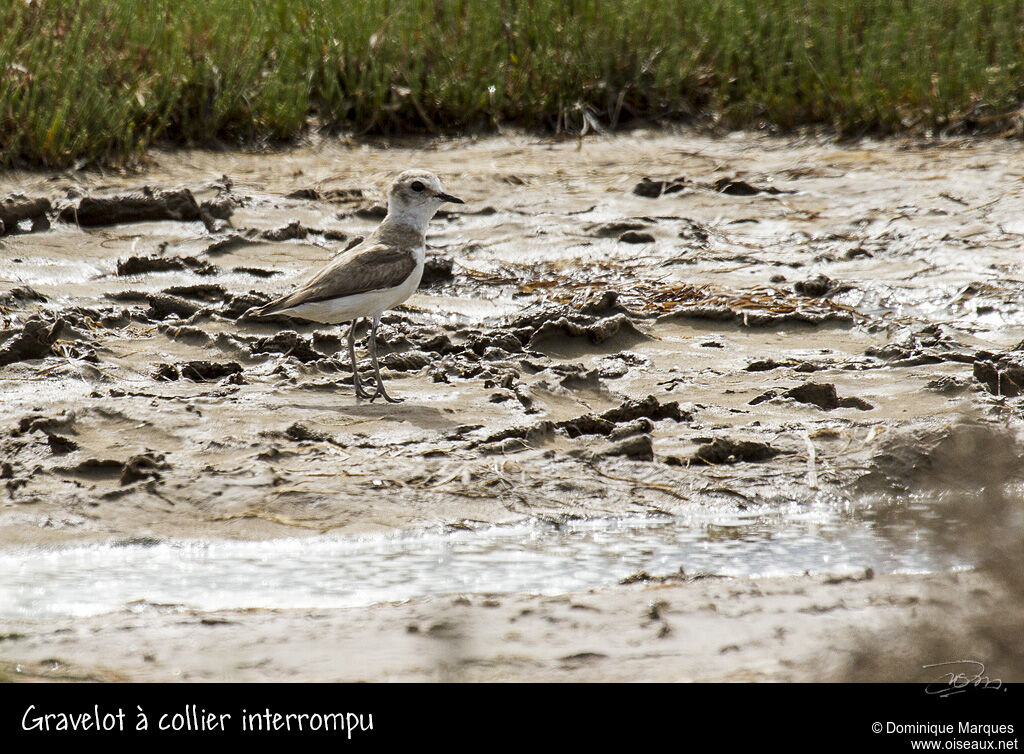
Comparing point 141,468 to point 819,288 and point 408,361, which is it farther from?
point 819,288

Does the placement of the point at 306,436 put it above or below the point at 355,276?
below

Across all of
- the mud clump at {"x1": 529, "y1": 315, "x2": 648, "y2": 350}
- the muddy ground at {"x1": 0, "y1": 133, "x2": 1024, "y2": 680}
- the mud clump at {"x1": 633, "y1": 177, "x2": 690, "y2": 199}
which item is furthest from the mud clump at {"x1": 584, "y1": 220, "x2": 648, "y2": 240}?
the mud clump at {"x1": 529, "y1": 315, "x2": 648, "y2": 350}

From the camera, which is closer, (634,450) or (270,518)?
(270,518)

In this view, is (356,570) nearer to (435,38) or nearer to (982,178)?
(982,178)

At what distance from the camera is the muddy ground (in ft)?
12.6

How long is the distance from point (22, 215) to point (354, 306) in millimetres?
3361

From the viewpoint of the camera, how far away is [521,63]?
38.7 feet

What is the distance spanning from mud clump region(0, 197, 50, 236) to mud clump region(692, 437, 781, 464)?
5316mm

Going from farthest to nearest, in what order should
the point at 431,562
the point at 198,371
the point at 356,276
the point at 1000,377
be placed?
the point at 356,276 < the point at 198,371 < the point at 1000,377 < the point at 431,562

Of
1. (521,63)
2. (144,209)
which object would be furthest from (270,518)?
(521,63)

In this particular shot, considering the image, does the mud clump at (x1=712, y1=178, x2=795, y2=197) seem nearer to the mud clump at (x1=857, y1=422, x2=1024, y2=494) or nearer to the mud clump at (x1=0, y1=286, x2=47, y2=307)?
the mud clump at (x1=857, y1=422, x2=1024, y2=494)

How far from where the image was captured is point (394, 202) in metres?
7.26

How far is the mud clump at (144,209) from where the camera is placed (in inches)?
347
